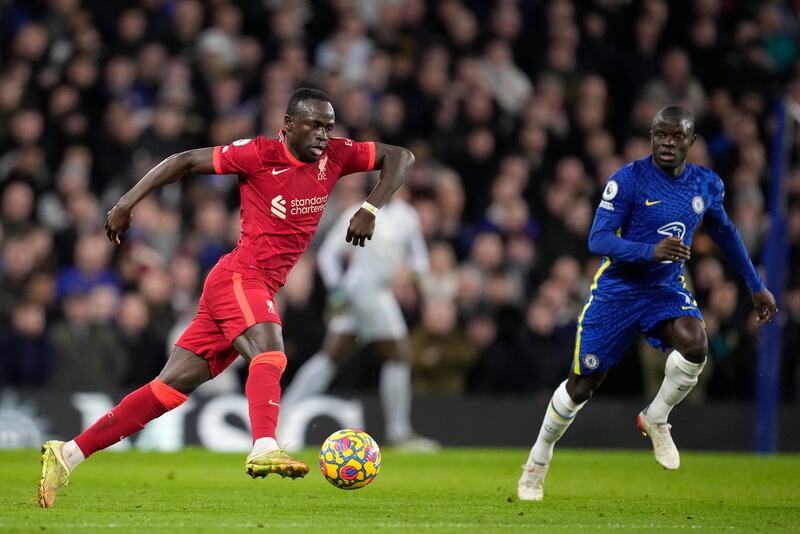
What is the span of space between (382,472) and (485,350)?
4.04 m

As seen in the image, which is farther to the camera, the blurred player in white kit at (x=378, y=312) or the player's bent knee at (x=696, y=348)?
the blurred player in white kit at (x=378, y=312)

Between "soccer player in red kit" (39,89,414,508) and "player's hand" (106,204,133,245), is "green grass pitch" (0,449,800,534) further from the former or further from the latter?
"player's hand" (106,204,133,245)

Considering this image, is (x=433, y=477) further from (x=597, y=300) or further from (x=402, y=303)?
(x=402, y=303)

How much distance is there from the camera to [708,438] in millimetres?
15367

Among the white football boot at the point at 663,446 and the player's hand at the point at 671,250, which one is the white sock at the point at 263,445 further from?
the white football boot at the point at 663,446

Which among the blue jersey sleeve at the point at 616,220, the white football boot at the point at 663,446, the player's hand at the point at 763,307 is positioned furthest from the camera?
the player's hand at the point at 763,307

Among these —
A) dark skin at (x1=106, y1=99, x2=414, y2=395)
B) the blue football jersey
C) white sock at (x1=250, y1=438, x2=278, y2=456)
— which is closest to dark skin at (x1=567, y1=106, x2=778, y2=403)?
the blue football jersey

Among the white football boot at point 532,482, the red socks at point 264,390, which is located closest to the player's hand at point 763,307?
the white football boot at point 532,482

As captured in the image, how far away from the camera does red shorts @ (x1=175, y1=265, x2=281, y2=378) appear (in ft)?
26.1

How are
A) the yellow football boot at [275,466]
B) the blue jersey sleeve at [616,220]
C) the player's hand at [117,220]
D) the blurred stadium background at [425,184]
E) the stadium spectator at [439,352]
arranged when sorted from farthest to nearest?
the stadium spectator at [439,352]
the blurred stadium background at [425,184]
the blue jersey sleeve at [616,220]
the player's hand at [117,220]
the yellow football boot at [275,466]

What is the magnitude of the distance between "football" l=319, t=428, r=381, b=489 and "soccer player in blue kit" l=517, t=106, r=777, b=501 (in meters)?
1.41

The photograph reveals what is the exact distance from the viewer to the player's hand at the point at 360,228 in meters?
7.79

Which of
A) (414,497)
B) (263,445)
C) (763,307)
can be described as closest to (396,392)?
(414,497)

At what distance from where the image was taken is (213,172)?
815cm
